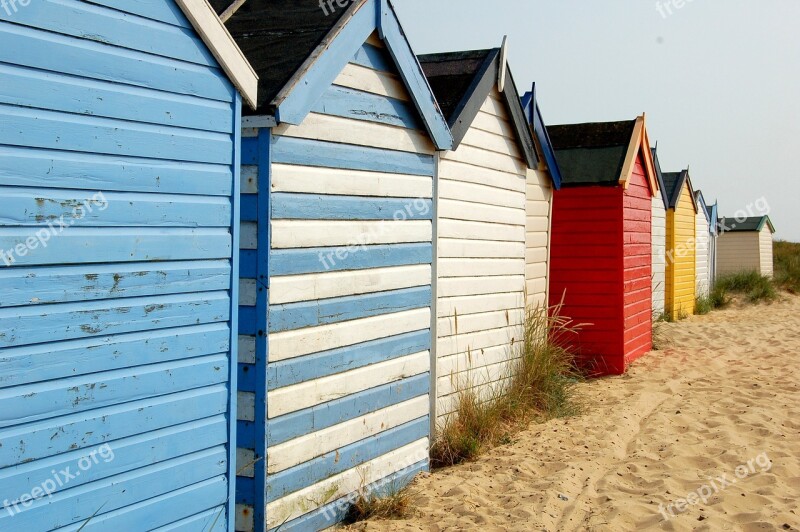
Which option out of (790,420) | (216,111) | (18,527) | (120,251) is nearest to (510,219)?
(790,420)

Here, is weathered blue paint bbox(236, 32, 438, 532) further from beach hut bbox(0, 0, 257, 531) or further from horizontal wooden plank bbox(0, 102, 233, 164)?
horizontal wooden plank bbox(0, 102, 233, 164)

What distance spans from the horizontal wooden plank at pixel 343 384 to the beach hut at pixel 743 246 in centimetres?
2763

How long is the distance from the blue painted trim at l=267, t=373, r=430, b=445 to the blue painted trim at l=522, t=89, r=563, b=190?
4.51 meters

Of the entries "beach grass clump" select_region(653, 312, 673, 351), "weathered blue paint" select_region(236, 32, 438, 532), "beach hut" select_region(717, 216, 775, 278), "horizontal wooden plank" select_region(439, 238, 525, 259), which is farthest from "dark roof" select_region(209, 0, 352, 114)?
"beach hut" select_region(717, 216, 775, 278)

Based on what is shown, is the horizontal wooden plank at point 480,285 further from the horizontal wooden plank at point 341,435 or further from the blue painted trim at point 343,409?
the horizontal wooden plank at point 341,435

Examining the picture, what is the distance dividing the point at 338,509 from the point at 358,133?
2467 mm

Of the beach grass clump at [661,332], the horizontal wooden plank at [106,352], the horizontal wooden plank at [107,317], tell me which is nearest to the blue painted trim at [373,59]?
the horizontal wooden plank at [107,317]

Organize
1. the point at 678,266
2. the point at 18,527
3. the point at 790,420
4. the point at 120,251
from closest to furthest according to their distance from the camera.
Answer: the point at 18,527, the point at 120,251, the point at 790,420, the point at 678,266

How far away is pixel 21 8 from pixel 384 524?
11.9ft

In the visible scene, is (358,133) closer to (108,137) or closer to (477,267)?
(108,137)

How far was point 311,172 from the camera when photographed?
4.89 meters

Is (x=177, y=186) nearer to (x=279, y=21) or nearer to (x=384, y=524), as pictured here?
(x=279, y=21)

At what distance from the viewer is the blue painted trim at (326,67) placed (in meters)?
4.53

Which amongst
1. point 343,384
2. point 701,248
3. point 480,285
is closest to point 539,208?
point 480,285
